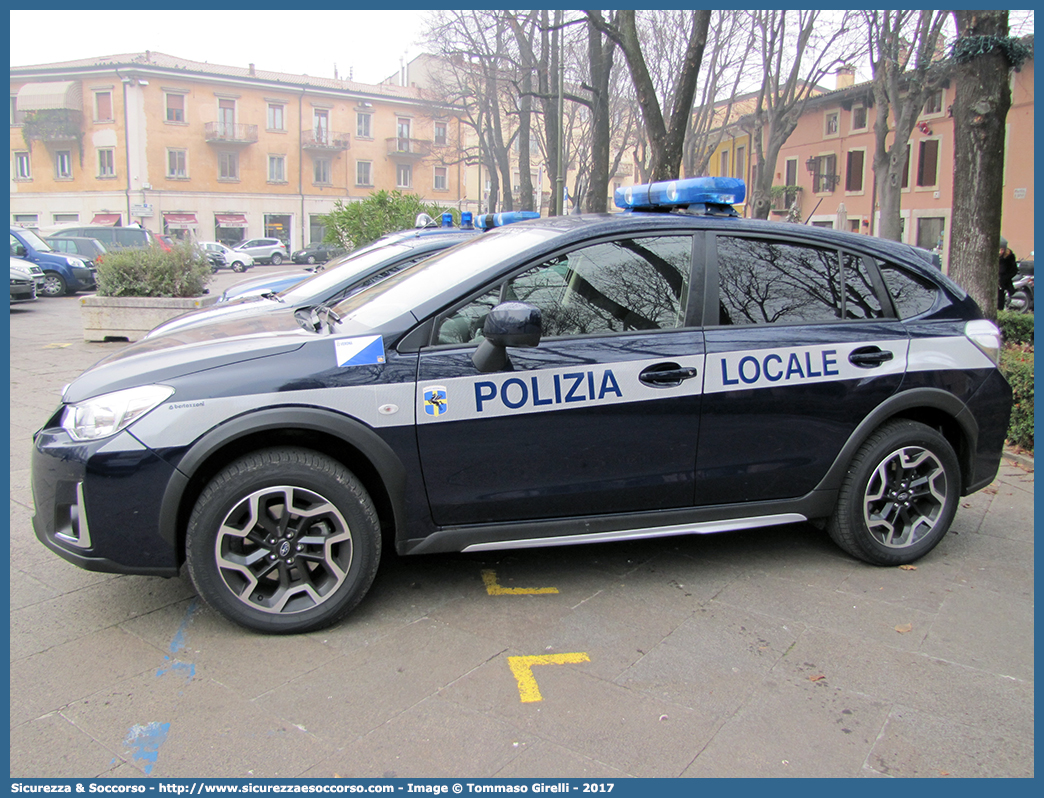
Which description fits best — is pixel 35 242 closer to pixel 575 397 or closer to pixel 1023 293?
pixel 575 397

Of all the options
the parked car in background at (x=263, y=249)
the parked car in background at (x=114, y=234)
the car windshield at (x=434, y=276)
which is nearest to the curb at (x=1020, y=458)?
the car windshield at (x=434, y=276)

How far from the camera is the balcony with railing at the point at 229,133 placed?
169 feet

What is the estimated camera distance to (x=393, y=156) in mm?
59656

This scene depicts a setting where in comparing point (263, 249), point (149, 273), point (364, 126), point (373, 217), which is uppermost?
point (364, 126)

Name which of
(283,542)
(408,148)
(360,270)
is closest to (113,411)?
(283,542)

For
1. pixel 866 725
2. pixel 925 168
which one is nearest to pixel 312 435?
pixel 866 725

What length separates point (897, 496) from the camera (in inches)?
160

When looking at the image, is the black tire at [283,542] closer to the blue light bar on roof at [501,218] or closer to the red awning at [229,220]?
the blue light bar on roof at [501,218]

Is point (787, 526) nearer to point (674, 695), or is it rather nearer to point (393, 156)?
point (674, 695)

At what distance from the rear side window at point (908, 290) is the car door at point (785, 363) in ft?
0.30

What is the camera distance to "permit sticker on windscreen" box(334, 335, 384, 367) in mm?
3324

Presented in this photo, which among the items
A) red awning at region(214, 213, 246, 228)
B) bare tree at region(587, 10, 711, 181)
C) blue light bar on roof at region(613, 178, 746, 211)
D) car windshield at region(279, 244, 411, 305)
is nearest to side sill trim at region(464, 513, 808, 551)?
blue light bar on roof at region(613, 178, 746, 211)

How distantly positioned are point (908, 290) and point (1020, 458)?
304 cm

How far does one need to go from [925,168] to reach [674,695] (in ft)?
125
